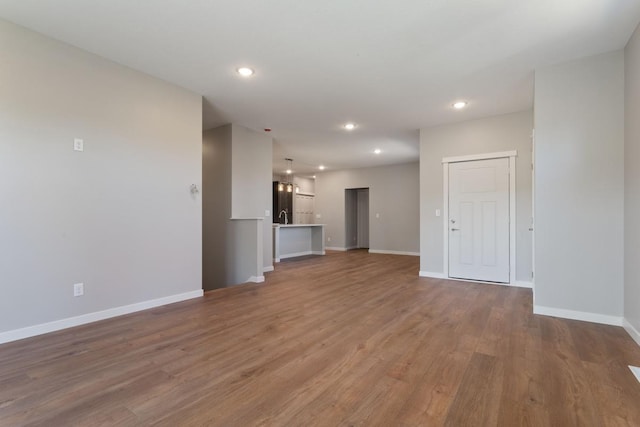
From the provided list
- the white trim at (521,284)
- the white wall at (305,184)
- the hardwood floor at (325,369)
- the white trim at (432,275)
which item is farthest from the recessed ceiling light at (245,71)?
the white wall at (305,184)

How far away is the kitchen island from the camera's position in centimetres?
758

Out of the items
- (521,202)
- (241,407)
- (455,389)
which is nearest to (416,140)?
(521,202)

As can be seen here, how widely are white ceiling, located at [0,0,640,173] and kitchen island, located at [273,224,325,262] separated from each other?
385cm

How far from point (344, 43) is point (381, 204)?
683cm

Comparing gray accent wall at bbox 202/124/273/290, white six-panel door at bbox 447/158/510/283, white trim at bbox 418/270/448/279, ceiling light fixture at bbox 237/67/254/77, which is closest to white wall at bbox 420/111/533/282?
white trim at bbox 418/270/448/279

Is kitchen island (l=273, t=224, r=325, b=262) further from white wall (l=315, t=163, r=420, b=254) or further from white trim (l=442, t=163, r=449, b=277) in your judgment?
white trim (l=442, t=163, r=449, b=277)

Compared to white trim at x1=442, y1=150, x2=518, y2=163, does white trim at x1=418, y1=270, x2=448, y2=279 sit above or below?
below

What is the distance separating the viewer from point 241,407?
5.54 feet

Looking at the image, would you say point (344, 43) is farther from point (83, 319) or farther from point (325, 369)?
point (83, 319)

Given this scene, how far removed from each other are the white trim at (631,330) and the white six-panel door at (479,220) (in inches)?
74.6

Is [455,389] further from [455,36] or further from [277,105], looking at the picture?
[277,105]

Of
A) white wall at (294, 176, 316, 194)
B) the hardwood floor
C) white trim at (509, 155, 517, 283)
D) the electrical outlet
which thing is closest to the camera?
the hardwood floor

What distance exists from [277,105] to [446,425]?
4.16 metres

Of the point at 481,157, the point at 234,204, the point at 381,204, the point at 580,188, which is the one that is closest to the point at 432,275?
the point at 481,157
